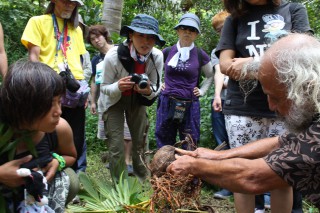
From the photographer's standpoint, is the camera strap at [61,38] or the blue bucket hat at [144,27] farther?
the blue bucket hat at [144,27]

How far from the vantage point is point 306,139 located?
6.04 feet

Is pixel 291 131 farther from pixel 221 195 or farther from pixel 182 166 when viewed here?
pixel 221 195

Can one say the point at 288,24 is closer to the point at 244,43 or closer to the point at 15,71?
the point at 244,43

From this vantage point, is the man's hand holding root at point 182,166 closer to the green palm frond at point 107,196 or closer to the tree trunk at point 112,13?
the green palm frond at point 107,196

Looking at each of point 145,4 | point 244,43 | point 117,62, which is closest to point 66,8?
point 117,62

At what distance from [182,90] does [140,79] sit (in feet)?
2.73

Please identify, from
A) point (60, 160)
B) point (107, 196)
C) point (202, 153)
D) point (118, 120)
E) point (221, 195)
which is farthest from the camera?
point (118, 120)

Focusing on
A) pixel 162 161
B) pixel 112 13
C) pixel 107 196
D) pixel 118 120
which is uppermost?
pixel 112 13

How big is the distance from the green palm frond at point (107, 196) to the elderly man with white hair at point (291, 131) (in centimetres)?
84

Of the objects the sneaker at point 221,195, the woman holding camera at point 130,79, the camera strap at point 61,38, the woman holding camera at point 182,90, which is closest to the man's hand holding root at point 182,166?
the woman holding camera at point 130,79

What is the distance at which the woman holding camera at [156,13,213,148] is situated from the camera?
466cm

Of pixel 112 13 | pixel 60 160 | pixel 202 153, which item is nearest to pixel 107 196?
pixel 60 160

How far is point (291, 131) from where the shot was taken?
2.07 metres

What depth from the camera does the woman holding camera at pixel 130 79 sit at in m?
4.05
